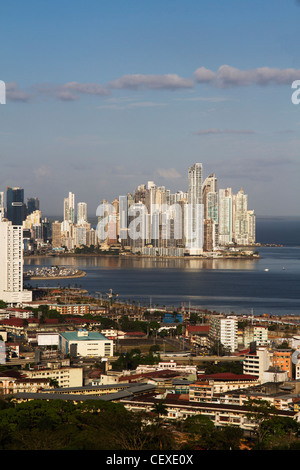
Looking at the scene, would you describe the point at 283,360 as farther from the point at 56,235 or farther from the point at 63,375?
the point at 56,235

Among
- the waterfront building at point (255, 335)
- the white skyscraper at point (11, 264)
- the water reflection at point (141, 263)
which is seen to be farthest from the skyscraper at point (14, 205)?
the waterfront building at point (255, 335)

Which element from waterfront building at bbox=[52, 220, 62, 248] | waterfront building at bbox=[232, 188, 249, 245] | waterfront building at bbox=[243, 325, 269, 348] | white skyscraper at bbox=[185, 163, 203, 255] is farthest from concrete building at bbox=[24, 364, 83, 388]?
waterfront building at bbox=[232, 188, 249, 245]

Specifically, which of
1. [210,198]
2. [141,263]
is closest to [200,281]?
[141,263]

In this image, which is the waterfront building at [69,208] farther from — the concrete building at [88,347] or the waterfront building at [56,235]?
the concrete building at [88,347]

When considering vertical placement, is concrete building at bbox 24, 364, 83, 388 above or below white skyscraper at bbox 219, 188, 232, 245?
below

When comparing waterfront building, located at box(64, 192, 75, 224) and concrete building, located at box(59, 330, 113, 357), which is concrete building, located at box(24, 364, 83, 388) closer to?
concrete building, located at box(59, 330, 113, 357)

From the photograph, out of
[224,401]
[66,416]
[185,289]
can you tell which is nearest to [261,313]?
[185,289]
